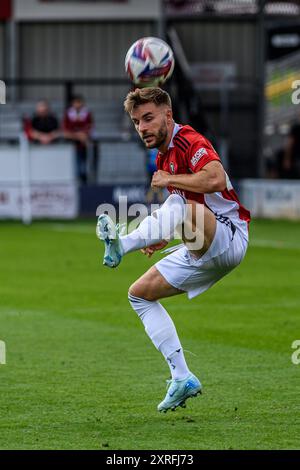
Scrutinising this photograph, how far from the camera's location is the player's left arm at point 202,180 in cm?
801

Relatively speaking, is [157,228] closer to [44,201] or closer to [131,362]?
[131,362]

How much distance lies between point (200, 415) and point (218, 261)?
1.02 metres

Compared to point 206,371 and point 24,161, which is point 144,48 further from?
point 24,161

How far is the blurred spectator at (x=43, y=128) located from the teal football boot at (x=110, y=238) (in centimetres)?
2102

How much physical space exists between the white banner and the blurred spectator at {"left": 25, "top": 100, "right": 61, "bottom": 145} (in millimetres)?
1201

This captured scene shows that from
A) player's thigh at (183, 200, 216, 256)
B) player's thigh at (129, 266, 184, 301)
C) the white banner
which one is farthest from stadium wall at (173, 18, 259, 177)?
player's thigh at (183, 200, 216, 256)

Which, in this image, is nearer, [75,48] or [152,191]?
[152,191]

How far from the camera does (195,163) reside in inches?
322

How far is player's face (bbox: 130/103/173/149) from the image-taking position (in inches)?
326

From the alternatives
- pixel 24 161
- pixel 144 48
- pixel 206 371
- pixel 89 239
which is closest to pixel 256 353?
pixel 206 371

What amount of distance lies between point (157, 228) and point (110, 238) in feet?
0.97
